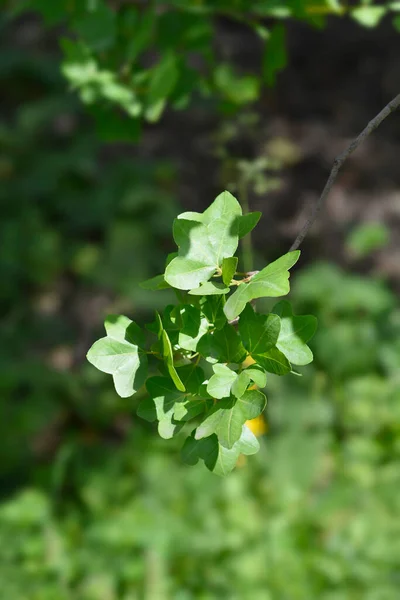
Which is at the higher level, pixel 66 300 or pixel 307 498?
pixel 66 300

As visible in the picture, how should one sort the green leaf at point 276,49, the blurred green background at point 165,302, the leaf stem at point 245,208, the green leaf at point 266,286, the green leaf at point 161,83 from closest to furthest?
the green leaf at point 266,286
the green leaf at point 161,83
the green leaf at point 276,49
the leaf stem at point 245,208
the blurred green background at point 165,302

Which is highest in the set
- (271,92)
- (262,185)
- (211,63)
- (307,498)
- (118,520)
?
(211,63)

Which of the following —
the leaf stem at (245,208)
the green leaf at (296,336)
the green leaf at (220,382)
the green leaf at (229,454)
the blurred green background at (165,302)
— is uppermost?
the green leaf at (220,382)

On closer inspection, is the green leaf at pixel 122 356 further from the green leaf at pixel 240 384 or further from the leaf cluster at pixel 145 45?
the leaf cluster at pixel 145 45

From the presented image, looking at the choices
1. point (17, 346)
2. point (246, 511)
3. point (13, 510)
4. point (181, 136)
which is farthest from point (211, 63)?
point (181, 136)

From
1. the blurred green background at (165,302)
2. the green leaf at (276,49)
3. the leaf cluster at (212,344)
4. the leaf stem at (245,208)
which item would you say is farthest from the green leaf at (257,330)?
the green leaf at (276,49)

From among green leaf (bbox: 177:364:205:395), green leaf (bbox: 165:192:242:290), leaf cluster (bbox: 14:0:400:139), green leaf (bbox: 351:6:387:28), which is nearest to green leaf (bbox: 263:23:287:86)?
leaf cluster (bbox: 14:0:400:139)

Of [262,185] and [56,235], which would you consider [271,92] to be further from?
[262,185]
